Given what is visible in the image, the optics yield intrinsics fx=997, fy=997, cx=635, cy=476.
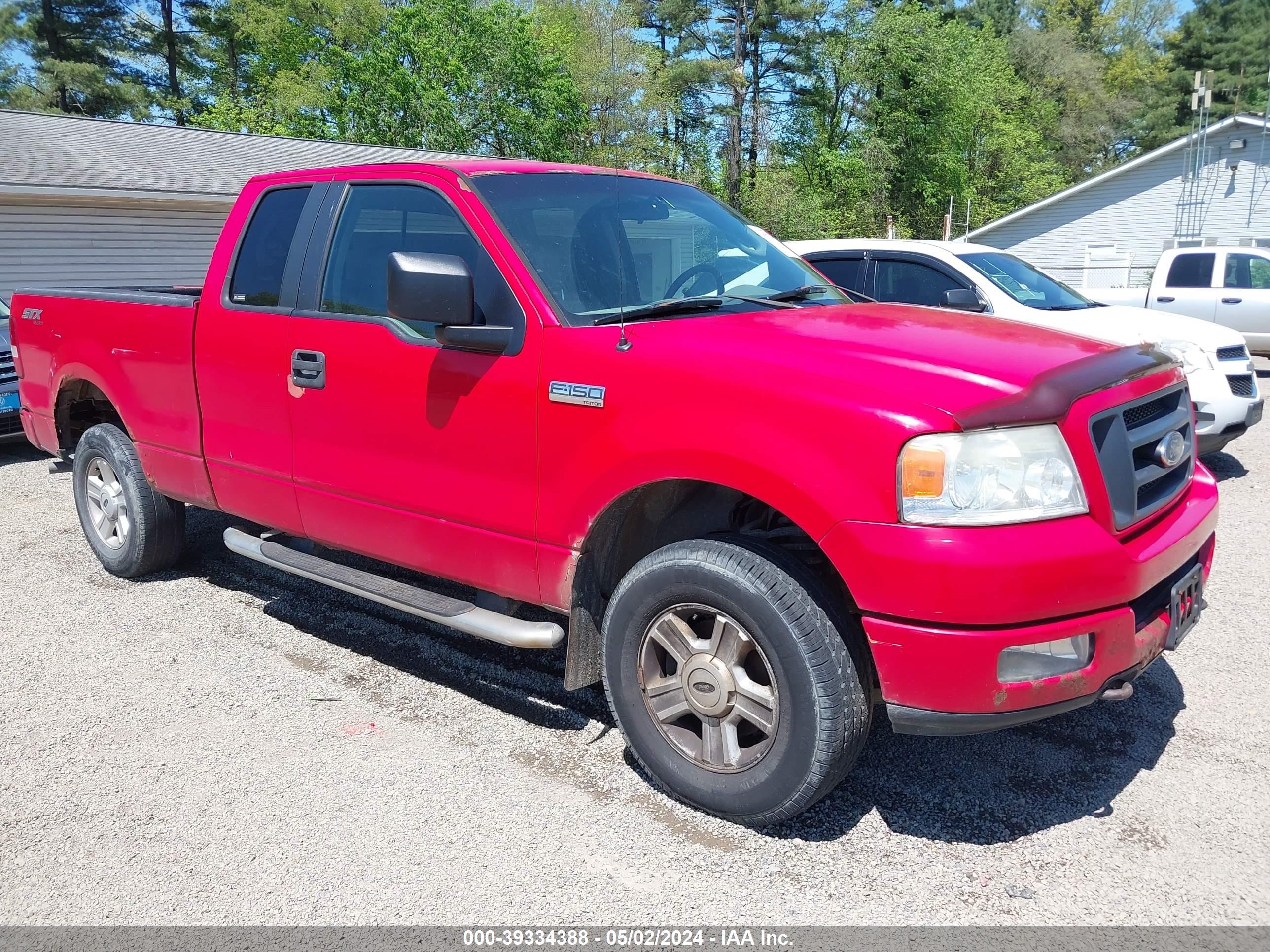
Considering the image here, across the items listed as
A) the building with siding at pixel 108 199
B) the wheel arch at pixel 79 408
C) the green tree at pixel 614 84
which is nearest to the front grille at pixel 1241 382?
the wheel arch at pixel 79 408

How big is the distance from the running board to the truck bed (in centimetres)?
56

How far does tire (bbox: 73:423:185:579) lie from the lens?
5441 millimetres

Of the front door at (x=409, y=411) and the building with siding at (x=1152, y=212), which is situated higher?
the building with siding at (x=1152, y=212)

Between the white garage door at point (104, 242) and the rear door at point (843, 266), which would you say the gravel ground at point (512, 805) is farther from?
the white garage door at point (104, 242)

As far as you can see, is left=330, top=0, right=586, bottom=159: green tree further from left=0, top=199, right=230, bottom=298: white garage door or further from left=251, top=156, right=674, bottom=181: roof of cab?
left=251, top=156, right=674, bottom=181: roof of cab

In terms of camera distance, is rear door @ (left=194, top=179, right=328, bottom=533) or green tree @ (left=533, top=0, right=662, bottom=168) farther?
green tree @ (left=533, top=0, right=662, bottom=168)

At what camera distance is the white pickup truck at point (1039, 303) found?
24.8ft

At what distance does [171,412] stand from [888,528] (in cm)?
383

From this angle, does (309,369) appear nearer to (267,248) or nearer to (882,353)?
(267,248)

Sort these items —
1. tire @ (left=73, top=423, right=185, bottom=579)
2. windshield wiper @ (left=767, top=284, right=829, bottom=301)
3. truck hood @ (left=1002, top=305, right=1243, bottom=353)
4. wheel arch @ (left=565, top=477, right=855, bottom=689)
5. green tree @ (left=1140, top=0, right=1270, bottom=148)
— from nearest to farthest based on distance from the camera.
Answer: wheel arch @ (left=565, top=477, right=855, bottom=689)
windshield wiper @ (left=767, top=284, right=829, bottom=301)
tire @ (left=73, top=423, right=185, bottom=579)
truck hood @ (left=1002, top=305, right=1243, bottom=353)
green tree @ (left=1140, top=0, right=1270, bottom=148)

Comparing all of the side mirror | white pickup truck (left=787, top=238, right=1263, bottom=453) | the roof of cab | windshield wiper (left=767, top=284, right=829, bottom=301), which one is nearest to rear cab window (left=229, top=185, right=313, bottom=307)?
the roof of cab

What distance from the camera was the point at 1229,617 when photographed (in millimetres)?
4879

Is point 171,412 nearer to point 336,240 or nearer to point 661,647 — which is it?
point 336,240

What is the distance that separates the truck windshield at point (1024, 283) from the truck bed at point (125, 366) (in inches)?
244
